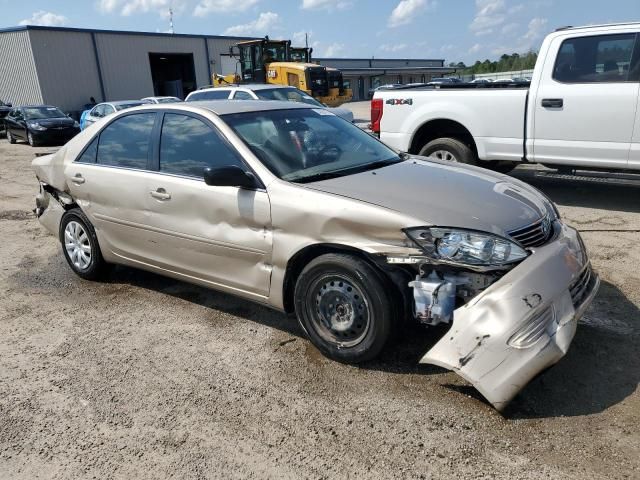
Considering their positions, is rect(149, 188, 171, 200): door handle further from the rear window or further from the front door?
the rear window

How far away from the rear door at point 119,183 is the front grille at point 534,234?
275 centimetres

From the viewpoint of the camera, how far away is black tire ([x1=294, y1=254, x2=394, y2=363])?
312cm

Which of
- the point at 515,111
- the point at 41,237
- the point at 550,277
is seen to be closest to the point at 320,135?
the point at 550,277

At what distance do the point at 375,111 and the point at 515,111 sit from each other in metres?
2.09

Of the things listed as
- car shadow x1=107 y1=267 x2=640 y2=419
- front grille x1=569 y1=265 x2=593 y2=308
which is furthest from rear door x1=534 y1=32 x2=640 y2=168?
front grille x1=569 y1=265 x2=593 y2=308

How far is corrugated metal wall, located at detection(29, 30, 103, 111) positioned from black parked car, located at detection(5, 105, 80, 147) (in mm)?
11186

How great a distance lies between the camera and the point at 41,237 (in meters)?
6.96

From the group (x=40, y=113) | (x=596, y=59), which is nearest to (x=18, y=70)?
(x=40, y=113)

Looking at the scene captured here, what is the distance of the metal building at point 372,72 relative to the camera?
55.4 m

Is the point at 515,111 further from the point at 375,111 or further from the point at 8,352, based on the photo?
the point at 8,352

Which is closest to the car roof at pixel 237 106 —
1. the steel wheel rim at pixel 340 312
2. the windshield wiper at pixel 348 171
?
the windshield wiper at pixel 348 171

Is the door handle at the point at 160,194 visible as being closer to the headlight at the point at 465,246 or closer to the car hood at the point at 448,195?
the car hood at the point at 448,195

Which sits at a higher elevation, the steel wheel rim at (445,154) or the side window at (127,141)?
the side window at (127,141)

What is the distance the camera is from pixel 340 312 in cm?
336
